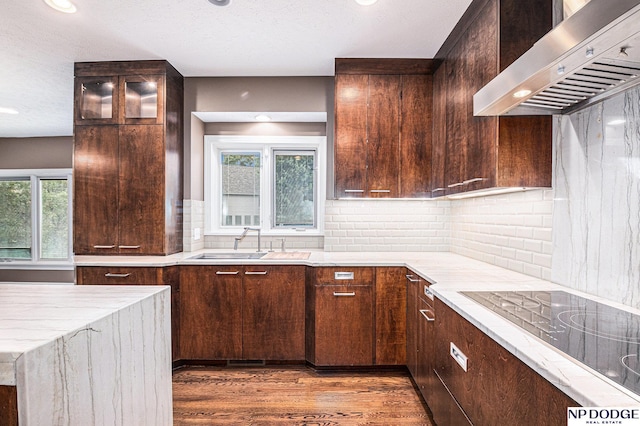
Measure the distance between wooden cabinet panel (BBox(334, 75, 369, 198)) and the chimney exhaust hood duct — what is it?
130 cm

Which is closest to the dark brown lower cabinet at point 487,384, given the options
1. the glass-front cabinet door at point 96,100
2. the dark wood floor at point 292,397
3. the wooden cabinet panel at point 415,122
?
the dark wood floor at point 292,397

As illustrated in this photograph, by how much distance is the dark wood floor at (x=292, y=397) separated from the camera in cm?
210

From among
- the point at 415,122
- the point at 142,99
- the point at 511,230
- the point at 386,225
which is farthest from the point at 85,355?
the point at 415,122

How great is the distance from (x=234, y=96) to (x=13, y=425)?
111 inches

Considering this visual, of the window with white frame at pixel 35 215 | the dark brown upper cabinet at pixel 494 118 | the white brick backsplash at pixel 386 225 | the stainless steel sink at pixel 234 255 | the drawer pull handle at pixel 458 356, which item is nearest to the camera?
the drawer pull handle at pixel 458 356

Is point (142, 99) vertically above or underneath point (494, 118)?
above

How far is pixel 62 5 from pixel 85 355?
212cm

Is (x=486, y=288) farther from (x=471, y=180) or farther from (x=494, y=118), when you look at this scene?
(x=494, y=118)

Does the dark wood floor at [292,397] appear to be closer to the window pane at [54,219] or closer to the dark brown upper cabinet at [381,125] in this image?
the dark brown upper cabinet at [381,125]

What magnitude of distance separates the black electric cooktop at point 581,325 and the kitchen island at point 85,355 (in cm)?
144

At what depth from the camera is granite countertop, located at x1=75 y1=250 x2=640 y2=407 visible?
78 cm

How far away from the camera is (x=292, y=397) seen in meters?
2.34

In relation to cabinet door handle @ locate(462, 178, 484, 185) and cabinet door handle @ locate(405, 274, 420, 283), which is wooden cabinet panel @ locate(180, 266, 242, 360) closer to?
cabinet door handle @ locate(405, 274, 420, 283)

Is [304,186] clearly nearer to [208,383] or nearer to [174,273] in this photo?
[174,273]
